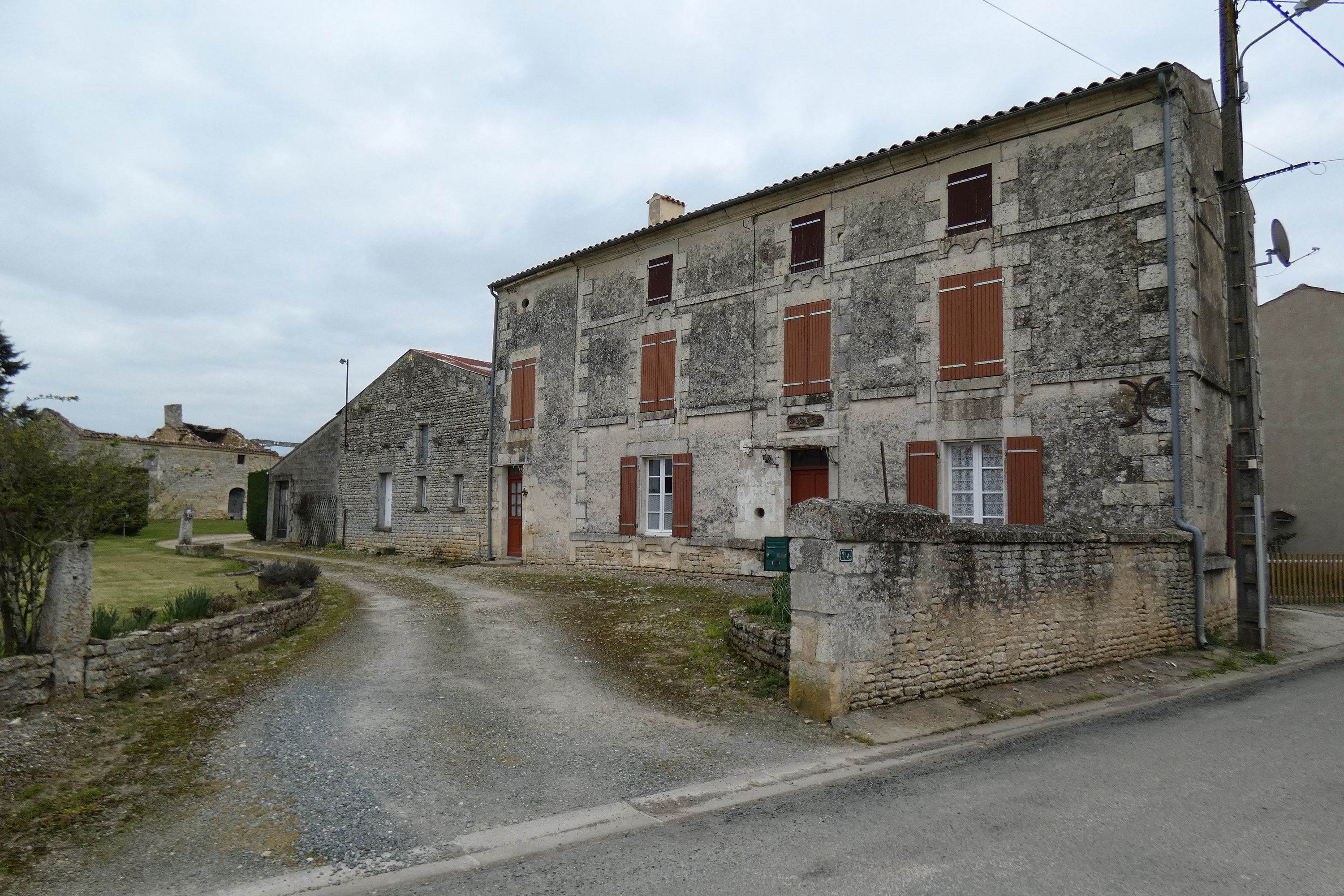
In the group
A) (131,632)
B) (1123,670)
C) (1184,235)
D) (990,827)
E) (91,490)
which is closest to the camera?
(990,827)

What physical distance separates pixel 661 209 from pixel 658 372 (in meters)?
3.71

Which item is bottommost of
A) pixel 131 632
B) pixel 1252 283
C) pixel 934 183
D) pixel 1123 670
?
pixel 1123 670

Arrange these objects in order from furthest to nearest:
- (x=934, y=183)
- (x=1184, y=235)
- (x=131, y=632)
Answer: (x=934, y=183), (x=1184, y=235), (x=131, y=632)

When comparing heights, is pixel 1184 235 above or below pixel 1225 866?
above

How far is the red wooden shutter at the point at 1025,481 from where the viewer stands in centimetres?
1048

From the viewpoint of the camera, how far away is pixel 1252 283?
434 inches

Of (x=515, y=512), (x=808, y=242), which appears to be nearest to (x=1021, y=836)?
(x=808, y=242)

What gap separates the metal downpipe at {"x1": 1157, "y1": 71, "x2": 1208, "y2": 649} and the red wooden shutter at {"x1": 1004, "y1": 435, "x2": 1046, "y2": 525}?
1.49 metres

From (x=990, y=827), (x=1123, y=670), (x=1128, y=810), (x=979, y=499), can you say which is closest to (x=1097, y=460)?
(x=979, y=499)

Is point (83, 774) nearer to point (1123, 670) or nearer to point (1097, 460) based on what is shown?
point (1123, 670)

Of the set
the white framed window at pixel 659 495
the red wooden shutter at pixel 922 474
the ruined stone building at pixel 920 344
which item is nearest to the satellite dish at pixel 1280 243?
the ruined stone building at pixel 920 344

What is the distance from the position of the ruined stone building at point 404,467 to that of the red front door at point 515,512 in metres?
0.65

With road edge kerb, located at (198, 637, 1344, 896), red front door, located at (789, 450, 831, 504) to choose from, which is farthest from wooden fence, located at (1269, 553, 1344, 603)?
road edge kerb, located at (198, 637, 1344, 896)

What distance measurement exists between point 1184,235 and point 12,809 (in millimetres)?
12069
